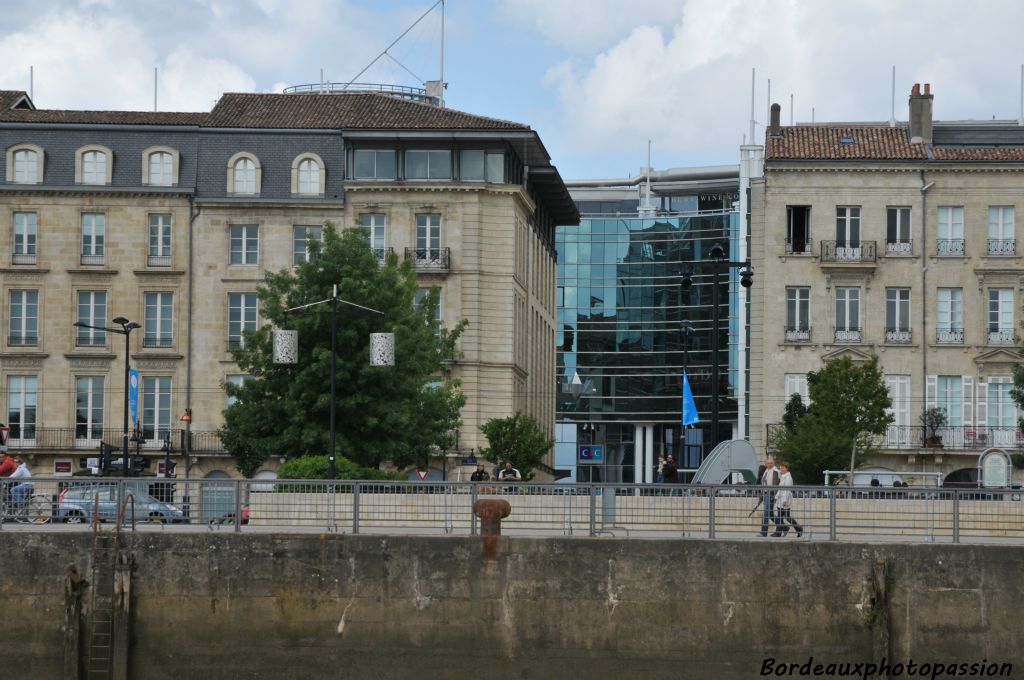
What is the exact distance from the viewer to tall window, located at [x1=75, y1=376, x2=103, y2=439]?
77.5 m

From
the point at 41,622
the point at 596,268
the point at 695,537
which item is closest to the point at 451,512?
the point at 695,537

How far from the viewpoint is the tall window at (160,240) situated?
78.1m

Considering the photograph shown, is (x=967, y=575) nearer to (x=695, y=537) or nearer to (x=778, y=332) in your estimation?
(x=695, y=537)

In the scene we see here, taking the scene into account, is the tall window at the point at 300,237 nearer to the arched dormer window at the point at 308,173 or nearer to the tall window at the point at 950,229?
the arched dormer window at the point at 308,173

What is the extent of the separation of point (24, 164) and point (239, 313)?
9971 millimetres

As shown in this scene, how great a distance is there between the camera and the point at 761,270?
7669cm

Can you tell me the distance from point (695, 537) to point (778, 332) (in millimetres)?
41129

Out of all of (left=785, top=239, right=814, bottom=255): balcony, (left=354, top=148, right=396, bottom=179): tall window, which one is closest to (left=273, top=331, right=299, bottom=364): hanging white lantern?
(left=354, top=148, right=396, bottom=179): tall window

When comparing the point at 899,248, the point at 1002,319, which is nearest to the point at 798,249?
the point at 899,248

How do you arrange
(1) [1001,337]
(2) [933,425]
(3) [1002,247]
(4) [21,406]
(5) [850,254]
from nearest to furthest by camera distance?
1. (2) [933,425]
2. (1) [1001,337]
3. (3) [1002,247]
4. (5) [850,254]
5. (4) [21,406]

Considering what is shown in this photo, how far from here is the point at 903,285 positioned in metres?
75.9

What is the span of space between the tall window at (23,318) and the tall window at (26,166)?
4.30m

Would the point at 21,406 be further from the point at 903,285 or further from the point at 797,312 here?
the point at 903,285

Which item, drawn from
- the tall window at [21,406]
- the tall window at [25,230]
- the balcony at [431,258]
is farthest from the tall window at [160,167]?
the balcony at [431,258]
